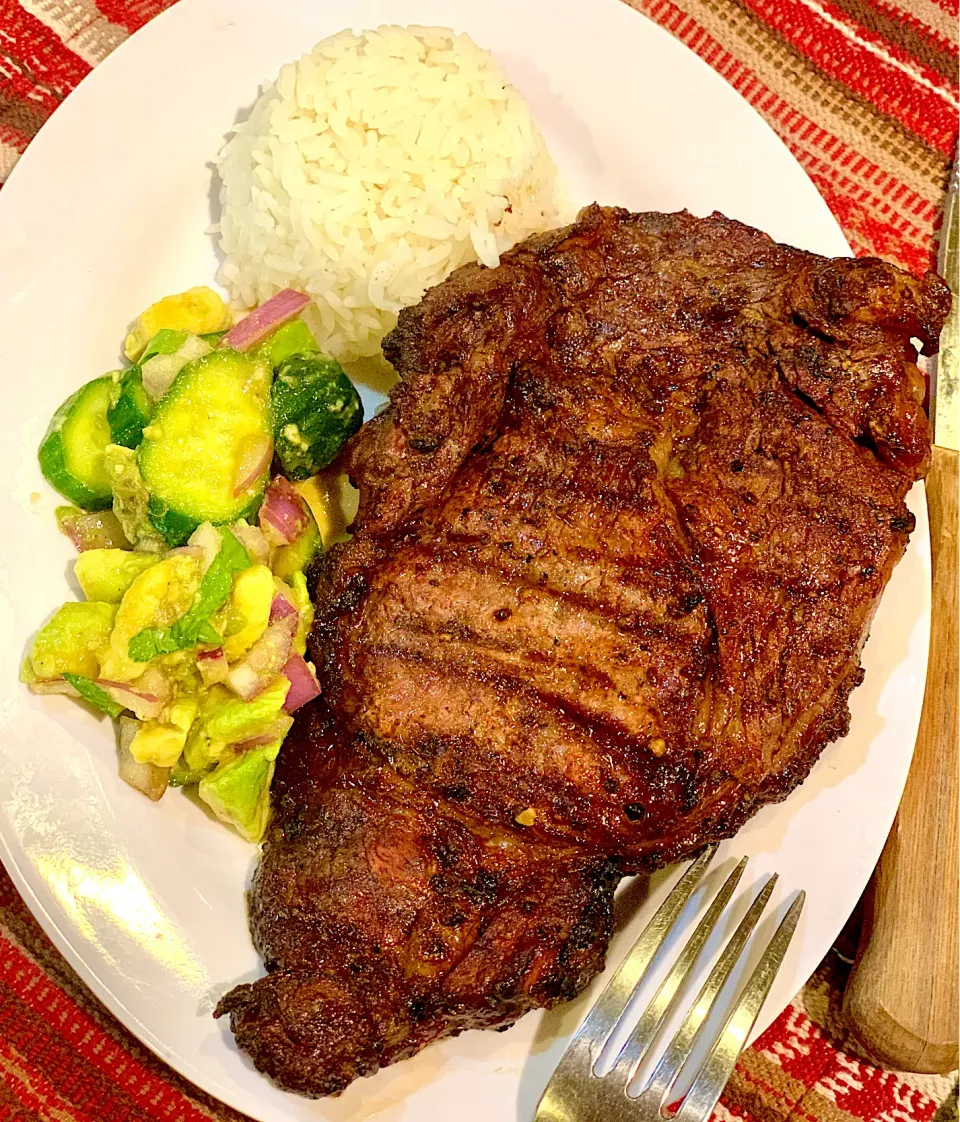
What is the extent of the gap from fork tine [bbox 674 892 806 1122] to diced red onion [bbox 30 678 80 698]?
231 centimetres

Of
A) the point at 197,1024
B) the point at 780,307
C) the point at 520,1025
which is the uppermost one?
the point at 780,307

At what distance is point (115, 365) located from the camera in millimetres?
3295

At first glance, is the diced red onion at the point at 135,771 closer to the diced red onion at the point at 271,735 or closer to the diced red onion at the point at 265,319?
the diced red onion at the point at 271,735

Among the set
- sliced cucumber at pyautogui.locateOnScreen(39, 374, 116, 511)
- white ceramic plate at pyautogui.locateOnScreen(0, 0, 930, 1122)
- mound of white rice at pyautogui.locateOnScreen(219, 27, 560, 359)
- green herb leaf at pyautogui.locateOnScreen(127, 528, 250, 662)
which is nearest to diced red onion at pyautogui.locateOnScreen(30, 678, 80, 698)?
white ceramic plate at pyautogui.locateOnScreen(0, 0, 930, 1122)

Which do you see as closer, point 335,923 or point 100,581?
point 335,923

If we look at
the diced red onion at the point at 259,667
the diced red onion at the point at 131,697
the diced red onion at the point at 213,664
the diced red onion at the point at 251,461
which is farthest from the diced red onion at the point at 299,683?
the diced red onion at the point at 251,461

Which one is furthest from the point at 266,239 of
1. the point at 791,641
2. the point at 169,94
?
the point at 791,641

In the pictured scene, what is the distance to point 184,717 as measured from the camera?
9.34 feet

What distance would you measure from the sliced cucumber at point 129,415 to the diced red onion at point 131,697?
814 mm

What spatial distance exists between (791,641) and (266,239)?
7.72 ft

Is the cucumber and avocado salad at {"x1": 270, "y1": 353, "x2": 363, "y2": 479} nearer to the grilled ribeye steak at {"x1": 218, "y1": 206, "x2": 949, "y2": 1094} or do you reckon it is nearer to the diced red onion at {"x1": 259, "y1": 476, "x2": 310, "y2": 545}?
the diced red onion at {"x1": 259, "y1": 476, "x2": 310, "y2": 545}

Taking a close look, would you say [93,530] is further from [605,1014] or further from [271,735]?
[605,1014]

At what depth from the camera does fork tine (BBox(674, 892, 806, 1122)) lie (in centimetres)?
278

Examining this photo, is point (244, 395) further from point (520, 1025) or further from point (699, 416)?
point (520, 1025)
